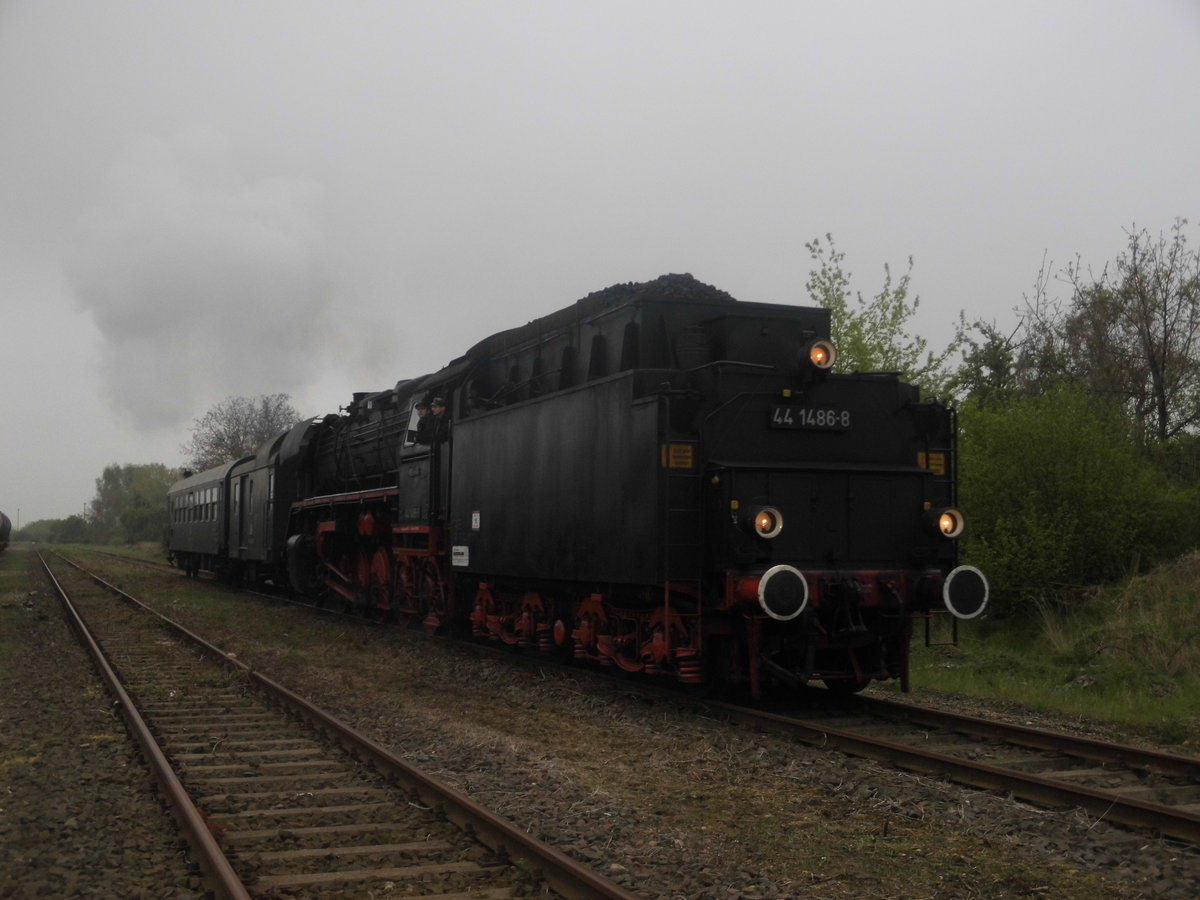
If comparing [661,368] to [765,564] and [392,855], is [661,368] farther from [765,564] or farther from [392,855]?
[392,855]

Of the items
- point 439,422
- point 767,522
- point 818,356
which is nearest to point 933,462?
point 818,356

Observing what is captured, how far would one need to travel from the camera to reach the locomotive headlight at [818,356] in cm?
858

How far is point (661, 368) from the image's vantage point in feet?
30.0

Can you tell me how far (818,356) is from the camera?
28.2ft

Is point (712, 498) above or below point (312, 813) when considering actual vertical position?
above

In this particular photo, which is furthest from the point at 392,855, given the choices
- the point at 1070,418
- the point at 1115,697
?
the point at 1070,418

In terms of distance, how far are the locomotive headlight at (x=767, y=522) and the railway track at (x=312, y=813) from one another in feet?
9.72

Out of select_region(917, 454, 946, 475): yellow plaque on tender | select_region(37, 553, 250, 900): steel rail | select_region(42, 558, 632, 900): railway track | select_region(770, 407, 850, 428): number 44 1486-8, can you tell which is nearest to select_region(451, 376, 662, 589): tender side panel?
select_region(770, 407, 850, 428): number 44 1486-8

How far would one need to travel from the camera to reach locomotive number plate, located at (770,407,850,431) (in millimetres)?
8531

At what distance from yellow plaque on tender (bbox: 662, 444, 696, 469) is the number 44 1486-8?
691 millimetres

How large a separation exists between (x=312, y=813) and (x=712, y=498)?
12.3ft

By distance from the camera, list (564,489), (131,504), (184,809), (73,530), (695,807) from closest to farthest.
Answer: (184,809) → (695,807) → (564,489) → (131,504) → (73,530)

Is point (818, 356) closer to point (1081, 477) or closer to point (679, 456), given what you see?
point (679, 456)

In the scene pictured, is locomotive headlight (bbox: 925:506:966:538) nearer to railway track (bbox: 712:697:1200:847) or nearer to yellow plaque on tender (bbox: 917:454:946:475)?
yellow plaque on tender (bbox: 917:454:946:475)
